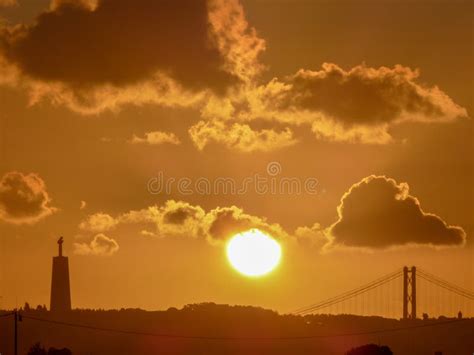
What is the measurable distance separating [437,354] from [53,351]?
59.8 metres

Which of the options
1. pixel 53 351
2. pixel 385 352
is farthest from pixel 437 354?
pixel 53 351

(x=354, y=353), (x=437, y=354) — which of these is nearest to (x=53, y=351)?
(x=354, y=353)

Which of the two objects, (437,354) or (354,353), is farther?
(437,354)

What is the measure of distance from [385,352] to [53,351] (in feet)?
131

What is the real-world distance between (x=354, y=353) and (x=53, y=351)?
36291 millimetres

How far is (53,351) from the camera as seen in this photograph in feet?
538

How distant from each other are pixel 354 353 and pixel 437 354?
3208cm

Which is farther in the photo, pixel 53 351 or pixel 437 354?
pixel 437 354

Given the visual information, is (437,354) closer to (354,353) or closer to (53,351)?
(354,353)

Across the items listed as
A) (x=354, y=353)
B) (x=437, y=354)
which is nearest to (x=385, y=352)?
(x=354, y=353)

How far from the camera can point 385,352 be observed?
16650 centimetres

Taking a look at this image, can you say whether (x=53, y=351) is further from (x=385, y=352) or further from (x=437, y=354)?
(x=437, y=354)

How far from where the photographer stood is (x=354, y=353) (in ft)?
550

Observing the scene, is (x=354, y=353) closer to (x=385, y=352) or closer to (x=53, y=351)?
(x=385, y=352)
